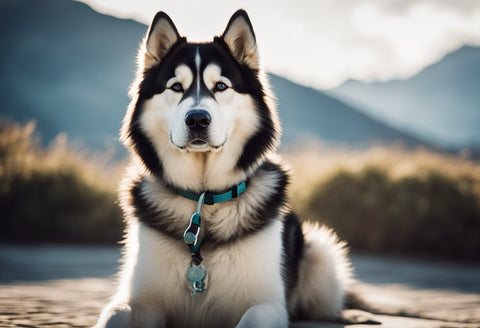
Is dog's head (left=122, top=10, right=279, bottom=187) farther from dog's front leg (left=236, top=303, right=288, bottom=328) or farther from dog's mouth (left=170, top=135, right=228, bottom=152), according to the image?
dog's front leg (left=236, top=303, right=288, bottom=328)

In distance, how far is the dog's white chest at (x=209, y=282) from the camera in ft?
7.82

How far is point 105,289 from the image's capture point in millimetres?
4355

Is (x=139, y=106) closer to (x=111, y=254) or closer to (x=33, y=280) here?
(x=33, y=280)

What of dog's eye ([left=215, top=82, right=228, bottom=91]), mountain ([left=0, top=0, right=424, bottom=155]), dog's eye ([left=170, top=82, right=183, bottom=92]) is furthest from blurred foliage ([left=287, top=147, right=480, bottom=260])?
mountain ([left=0, top=0, right=424, bottom=155])

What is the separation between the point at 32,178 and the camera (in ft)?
26.7

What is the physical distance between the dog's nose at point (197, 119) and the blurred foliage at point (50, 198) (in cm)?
609

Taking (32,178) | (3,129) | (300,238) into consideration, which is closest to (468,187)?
(300,238)

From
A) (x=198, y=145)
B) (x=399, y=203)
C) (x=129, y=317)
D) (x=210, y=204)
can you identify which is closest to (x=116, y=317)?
(x=129, y=317)

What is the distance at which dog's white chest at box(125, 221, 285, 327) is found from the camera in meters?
2.38

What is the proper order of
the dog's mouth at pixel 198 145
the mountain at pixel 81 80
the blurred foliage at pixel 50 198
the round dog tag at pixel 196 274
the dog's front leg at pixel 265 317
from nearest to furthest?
the dog's front leg at pixel 265 317, the round dog tag at pixel 196 274, the dog's mouth at pixel 198 145, the blurred foliage at pixel 50 198, the mountain at pixel 81 80

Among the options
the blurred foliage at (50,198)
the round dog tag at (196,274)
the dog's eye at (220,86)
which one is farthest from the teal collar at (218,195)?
the blurred foliage at (50,198)

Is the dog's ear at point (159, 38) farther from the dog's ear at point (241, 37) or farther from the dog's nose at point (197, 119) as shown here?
the dog's nose at point (197, 119)

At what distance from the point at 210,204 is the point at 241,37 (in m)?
1.21

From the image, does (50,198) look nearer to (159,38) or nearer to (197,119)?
(159,38)
